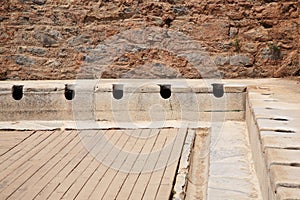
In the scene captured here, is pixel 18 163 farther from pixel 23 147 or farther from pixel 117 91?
pixel 117 91

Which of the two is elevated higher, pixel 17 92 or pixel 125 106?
pixel 17 92

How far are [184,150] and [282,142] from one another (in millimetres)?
1631

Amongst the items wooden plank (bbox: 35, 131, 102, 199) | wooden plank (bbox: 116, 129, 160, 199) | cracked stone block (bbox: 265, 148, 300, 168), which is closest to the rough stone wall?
wooden plank (bbox: 116, 129, 160, 199)

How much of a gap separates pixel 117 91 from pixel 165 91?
0.56 meters

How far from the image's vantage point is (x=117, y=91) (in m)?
5.90

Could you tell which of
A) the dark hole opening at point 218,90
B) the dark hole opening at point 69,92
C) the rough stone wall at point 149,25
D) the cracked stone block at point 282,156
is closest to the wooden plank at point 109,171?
the dark hole opening at point 69,92

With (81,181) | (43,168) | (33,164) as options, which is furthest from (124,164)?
(33,164)

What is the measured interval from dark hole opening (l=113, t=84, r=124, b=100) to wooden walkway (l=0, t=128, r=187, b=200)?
2.05 feet

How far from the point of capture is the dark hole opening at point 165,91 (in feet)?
19.1

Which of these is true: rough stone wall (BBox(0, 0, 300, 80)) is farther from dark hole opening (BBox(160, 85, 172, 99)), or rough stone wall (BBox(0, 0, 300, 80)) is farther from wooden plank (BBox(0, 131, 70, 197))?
wooden plank (BBox(0, 131, 70, 197))

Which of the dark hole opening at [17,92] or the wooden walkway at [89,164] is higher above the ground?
the dark hole opening at [17,92]

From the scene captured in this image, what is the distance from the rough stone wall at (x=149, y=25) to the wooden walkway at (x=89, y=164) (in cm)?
157

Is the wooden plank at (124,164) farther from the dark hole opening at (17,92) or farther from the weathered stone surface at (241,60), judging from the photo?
the weathered stone surface at (241,60)

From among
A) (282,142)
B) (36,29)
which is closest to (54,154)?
(282,142)
